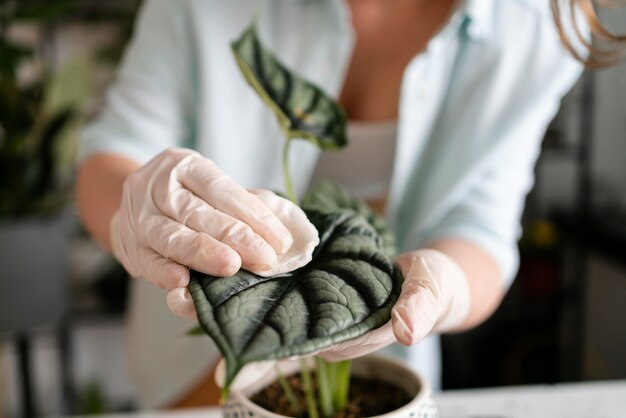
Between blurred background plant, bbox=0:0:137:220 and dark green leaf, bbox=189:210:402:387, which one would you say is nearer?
dark green leaf, bbox=189:210:402:387

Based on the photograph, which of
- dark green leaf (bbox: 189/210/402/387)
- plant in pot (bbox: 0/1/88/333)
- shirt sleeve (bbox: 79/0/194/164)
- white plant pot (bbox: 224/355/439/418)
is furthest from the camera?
plant in pot (bbox: 0/1/88/333)

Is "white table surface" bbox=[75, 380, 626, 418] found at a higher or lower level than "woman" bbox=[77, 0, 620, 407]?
lower

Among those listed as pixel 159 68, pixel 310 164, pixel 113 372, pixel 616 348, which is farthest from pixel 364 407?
pixel 113 372

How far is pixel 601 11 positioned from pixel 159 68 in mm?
548

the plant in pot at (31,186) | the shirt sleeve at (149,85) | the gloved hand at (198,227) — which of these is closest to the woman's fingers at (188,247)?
the gloved hand at (198,227)

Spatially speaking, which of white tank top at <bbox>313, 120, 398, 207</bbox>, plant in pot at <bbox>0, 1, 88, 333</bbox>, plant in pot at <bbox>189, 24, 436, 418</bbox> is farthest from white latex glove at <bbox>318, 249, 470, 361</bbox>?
plant in pot at <bbox>0, 1, 88, 333</bbox>

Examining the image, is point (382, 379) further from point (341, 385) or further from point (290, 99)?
point (290, 99)

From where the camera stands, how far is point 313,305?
34cm

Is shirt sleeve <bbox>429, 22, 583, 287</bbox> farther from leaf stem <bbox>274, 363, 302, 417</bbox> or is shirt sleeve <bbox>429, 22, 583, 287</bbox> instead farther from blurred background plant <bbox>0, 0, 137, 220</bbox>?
blurred background plant <bbox>0, 0, 137, 220</bbox>

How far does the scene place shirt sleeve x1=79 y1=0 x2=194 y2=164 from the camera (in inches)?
32.0

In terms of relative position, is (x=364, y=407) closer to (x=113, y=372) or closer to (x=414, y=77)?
(x=414, y=77)

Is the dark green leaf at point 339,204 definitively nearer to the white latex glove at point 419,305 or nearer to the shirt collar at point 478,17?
the white latex glove at point 419,305

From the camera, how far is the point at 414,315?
36 cm

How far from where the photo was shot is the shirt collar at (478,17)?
28.9 inches
